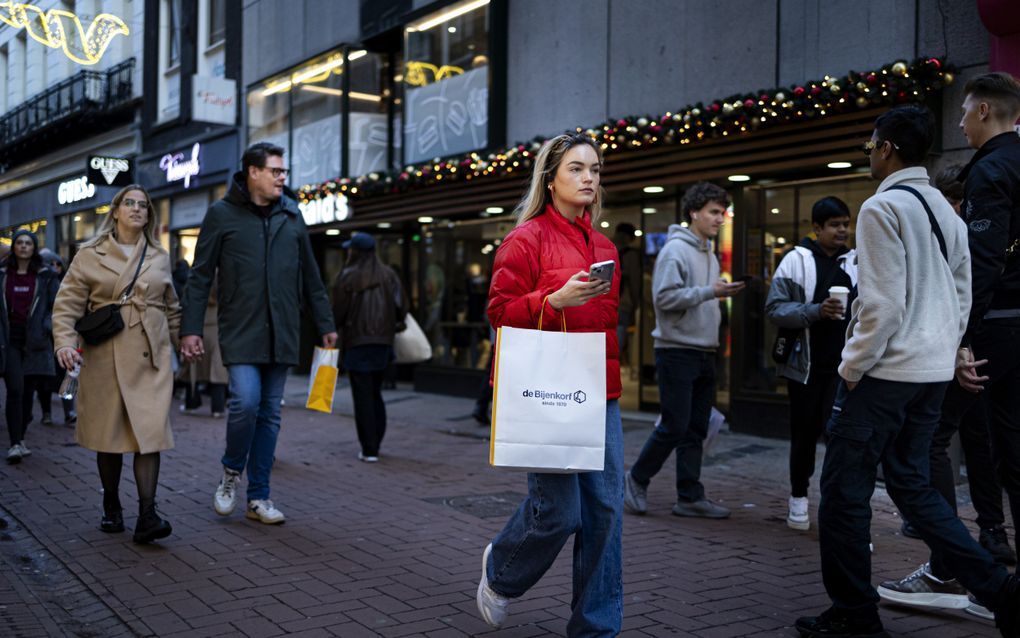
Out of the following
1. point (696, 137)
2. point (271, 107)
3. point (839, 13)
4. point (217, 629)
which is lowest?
point (217, 629)

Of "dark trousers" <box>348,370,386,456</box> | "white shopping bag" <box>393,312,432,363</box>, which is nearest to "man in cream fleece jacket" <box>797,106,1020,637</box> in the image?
"dark trousers" <box>348,370,386,456</box>

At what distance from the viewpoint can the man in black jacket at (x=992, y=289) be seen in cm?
404

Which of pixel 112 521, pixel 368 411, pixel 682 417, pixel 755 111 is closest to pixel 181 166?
pixel 368 411

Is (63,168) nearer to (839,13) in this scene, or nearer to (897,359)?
(839,13)

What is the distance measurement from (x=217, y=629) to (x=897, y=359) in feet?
9.28

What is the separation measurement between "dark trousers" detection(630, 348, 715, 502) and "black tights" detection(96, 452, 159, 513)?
2.81m

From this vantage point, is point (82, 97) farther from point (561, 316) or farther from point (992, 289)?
point (992, 289)

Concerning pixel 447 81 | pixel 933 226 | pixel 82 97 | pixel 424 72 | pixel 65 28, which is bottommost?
pixel 933 226

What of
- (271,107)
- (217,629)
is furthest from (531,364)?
(271,107)

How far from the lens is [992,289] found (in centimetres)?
407

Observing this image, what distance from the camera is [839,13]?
9055 millimetres

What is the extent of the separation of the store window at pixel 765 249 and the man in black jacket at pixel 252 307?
5.45m

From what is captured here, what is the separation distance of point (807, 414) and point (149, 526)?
3664 mm

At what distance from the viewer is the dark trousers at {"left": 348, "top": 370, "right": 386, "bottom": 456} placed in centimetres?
848
